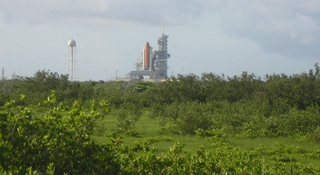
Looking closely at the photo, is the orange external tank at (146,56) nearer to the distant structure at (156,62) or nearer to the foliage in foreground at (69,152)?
the distant structure at (156,62)

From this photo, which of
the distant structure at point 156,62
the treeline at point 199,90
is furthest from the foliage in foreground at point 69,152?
the distant structure at point 156,62

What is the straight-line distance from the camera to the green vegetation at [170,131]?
4.80 metres

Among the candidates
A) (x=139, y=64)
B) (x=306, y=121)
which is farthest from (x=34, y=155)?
(x=139, y=64)

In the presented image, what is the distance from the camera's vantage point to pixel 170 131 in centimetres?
1495

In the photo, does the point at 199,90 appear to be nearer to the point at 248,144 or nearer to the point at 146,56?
the point at 248,144

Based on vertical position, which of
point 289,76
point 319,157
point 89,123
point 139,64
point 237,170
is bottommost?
point 319,157

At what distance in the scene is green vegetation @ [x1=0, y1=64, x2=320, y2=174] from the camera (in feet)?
15.7

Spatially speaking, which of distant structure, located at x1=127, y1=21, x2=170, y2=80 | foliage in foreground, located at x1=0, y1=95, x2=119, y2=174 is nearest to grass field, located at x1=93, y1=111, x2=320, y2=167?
foliage in foreground, located at x1=0, y1=95, x2=119, y2=174

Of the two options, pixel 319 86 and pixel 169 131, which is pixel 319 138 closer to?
pixel 169 131

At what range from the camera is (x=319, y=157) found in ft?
33.8

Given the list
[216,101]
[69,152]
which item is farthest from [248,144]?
[216,101]

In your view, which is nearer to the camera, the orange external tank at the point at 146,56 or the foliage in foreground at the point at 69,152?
the foliage in foreground at the point at 69,152

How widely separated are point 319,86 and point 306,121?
31.2 feet

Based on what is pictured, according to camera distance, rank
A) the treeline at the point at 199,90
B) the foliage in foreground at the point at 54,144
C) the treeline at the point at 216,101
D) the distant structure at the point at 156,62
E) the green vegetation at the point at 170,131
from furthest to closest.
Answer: the distant structure at the point at 156,62
the treeline at the point at 199,90
the treeline at the point at 216,101
the green vegetation at the point at 170,131
the foliage in foreground at the point at 54,144
